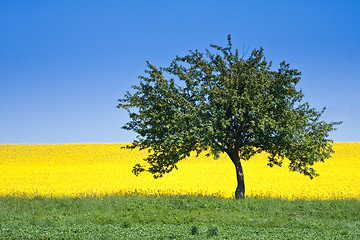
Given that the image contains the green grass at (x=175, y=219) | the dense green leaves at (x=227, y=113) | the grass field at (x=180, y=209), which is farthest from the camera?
the dense green leaves at (x=227, y=113)

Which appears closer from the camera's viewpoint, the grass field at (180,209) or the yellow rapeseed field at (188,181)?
the grass field at (180,209)

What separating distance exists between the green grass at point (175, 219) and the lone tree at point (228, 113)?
3270 millimetres

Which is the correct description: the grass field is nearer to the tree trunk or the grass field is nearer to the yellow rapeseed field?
the yellow rapeseed field

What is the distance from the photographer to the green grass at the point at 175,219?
505 inches

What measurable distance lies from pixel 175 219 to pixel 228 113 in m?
8.16

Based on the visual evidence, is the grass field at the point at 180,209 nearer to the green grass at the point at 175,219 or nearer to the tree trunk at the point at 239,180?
the green grass at the point at 175,219

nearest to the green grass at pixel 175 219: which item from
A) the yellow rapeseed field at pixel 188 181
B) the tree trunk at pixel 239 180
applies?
the tree trunk at pixel 239 180

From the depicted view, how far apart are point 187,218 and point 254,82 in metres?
9.35

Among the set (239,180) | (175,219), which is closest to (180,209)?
(175,219)

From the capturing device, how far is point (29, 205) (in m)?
19.5

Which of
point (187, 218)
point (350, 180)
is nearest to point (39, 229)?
point (187, 218)

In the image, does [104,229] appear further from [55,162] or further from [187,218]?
[55,162]

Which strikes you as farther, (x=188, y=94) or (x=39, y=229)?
(x=188, y=94)

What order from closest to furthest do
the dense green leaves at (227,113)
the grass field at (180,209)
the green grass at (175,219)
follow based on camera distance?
the green grass at (175,219) → the grass field at (180,209) → the dense green leaves at (227,113)
